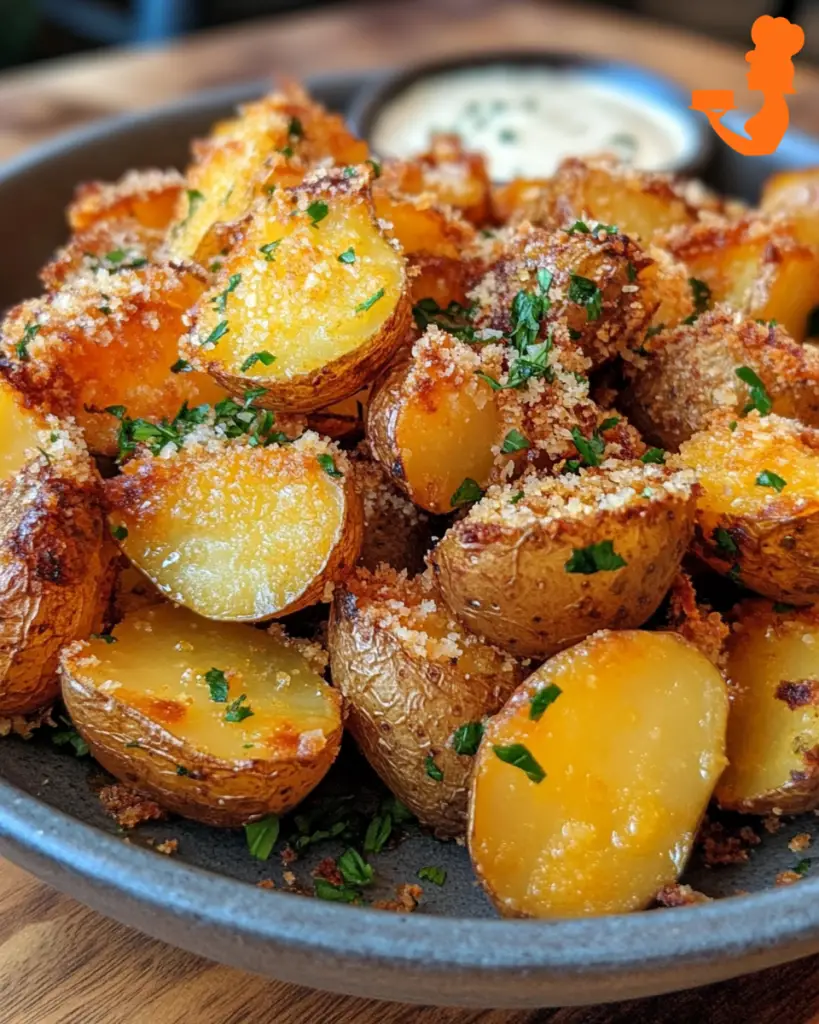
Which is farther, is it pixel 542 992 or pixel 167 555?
pixel 167 555

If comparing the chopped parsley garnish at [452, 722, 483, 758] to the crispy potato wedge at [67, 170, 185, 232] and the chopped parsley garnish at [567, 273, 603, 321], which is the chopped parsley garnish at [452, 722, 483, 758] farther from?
the crispy potato wedge at [67, 170, 185, 232]

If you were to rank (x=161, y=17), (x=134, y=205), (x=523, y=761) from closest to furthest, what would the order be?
(x=523, y=761) < (x=134, y=205) < (x=161, y=17)

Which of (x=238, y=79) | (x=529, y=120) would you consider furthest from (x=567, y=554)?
(x=238, y=79)

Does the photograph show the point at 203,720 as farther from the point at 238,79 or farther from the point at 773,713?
the point at 238,79

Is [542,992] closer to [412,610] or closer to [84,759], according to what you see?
[412,610]

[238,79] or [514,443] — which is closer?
[514,443]

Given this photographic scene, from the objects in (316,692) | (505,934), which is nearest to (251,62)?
(316,692)
